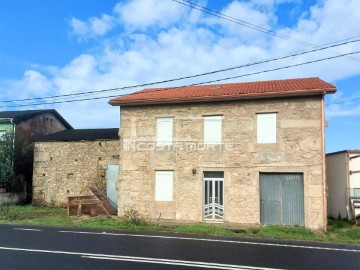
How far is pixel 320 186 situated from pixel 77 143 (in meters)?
14.2

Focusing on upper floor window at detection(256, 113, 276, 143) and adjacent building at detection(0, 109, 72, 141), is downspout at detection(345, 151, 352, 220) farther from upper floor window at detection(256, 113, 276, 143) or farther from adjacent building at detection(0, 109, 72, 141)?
adjacent building at detection(0, 109, 72, 141)

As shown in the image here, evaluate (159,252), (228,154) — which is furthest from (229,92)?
(159,252)

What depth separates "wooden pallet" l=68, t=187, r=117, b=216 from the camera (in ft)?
58.6

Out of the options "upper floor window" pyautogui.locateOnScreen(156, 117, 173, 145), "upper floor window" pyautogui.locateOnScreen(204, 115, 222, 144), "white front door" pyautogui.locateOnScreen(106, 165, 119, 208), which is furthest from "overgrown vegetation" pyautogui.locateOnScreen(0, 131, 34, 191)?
"upper floor window" pyautogui.locateOnScreen(204, 115, 222, 144)

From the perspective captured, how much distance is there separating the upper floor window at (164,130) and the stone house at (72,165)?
192 inches

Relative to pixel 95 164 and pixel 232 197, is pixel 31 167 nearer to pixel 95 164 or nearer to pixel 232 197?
pixel 95 164

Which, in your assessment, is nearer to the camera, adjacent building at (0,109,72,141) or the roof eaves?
Result: the roof eaves

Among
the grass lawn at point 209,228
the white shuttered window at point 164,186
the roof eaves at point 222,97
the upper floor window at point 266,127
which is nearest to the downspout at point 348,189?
the grass lawn at point 209,228

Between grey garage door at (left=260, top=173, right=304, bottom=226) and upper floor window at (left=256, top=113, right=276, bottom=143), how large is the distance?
1.55m

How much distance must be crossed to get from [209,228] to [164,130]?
18.0ft

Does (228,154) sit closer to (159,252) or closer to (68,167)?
(159,252)

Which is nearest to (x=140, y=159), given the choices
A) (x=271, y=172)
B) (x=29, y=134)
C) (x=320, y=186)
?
(x=271, y=172)

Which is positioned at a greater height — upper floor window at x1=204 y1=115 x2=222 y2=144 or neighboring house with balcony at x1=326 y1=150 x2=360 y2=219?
upper floor window at x1=204 y1=115 x2=222 y2=144

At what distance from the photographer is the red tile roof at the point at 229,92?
1521cm
